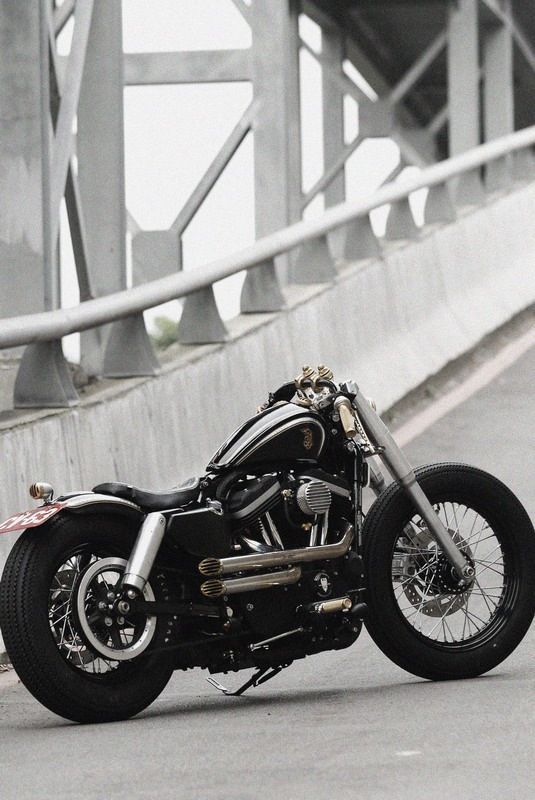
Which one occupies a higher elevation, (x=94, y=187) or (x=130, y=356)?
(x=94, y=187)

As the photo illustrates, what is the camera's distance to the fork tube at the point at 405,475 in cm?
679

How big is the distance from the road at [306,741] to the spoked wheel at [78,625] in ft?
0.38

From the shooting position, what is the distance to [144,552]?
621 centimetres

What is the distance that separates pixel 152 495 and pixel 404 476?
95 centimetres

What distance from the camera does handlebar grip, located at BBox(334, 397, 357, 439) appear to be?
21.7 feet

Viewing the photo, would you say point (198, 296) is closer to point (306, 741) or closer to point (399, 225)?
point (399, 225)

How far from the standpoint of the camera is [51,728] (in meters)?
6.22

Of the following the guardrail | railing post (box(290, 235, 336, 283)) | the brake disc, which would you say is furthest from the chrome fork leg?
railing post (box(290, 235, 336, 283))

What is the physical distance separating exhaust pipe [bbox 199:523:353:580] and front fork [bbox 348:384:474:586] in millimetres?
270

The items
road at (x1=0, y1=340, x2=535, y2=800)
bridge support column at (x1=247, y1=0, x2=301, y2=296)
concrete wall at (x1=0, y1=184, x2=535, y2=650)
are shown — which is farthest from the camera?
bridge support column at (x1=247, y1=0, x2=301, y2=296)

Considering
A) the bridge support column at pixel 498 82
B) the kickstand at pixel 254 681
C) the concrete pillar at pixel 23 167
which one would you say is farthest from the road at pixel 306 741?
the bridge support column at pixel 498 82

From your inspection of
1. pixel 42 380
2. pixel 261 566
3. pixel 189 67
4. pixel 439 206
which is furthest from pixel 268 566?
pixel 189 67

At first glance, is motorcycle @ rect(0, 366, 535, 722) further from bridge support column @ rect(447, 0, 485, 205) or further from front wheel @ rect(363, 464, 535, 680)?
bridge support column @ rect(447, 0, 485, 205)

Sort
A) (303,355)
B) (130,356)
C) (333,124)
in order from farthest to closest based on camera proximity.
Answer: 1. (333,124)
2. (303,355)
3. (130,356)
